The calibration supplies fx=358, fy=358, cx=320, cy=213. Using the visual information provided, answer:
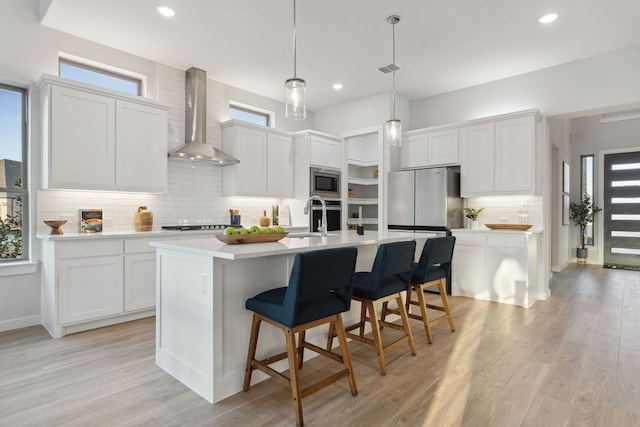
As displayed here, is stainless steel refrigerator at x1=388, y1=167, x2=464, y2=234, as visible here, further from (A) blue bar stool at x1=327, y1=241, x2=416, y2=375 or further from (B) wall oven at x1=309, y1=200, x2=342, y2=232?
(A) blue bar stool at x1=327, y1=241, x2=416, y2=375

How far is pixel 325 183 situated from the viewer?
19.4 feet

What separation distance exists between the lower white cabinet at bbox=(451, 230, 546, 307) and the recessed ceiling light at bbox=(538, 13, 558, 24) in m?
2.32

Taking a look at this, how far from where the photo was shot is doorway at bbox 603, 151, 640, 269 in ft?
24.0

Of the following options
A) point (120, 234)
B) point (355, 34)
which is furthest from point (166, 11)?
point (120, 234)

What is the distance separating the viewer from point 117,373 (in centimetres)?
254

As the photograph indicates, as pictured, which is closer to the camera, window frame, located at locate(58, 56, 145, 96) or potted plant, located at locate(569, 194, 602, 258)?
window frame, located at locate(58, 56, 145, 96)

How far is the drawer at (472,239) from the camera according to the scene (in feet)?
15.5

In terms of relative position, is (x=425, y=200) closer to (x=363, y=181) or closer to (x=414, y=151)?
(x=414, y=151)

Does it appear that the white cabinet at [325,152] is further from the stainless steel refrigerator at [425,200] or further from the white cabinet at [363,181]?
the stainless steel refrigerator at [425,200]

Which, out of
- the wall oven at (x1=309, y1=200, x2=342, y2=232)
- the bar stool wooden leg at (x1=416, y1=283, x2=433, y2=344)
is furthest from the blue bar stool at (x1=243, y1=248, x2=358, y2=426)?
the wall oven at (x1=309, y1=200, x2=342, y2=232)

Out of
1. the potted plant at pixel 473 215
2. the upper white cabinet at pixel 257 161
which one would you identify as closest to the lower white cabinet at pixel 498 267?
the potted plant at pixel 473 215

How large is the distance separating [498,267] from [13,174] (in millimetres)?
5554

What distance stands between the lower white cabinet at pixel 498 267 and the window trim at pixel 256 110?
3.42m

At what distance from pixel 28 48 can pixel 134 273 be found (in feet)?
8.20
